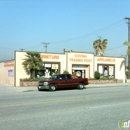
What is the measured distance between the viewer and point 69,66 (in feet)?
109

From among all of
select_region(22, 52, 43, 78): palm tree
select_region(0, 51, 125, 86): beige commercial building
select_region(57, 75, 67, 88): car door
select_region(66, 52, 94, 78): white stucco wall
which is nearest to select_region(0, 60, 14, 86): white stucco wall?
select_region(0, 51, 125, 86): beige commercial building

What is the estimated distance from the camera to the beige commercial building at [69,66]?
29156 millimetres

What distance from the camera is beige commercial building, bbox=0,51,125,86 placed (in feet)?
95.7

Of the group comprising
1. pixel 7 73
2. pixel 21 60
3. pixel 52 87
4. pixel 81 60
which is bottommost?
pixel 52 87

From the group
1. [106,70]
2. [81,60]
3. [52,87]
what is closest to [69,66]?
[81,60]

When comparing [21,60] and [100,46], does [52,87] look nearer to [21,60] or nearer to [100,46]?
[21,60]

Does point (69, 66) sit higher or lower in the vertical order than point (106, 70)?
higher

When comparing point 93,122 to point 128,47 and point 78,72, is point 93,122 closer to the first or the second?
point 78,72

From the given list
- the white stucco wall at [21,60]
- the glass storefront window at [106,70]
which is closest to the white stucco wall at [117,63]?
the glass storefront window at [106,70]

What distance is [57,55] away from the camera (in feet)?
105

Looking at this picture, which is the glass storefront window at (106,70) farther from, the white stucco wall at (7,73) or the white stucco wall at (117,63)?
the white stucco wall at (7,73)

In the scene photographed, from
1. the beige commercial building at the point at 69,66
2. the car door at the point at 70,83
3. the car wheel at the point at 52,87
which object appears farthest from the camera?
the beige commercial building at the point at 69,66

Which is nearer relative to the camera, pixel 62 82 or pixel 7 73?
pixel 62 82

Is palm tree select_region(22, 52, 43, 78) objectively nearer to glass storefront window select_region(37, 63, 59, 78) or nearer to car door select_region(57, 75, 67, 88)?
glass storefront window select_region(37, 63, 59, 78)
